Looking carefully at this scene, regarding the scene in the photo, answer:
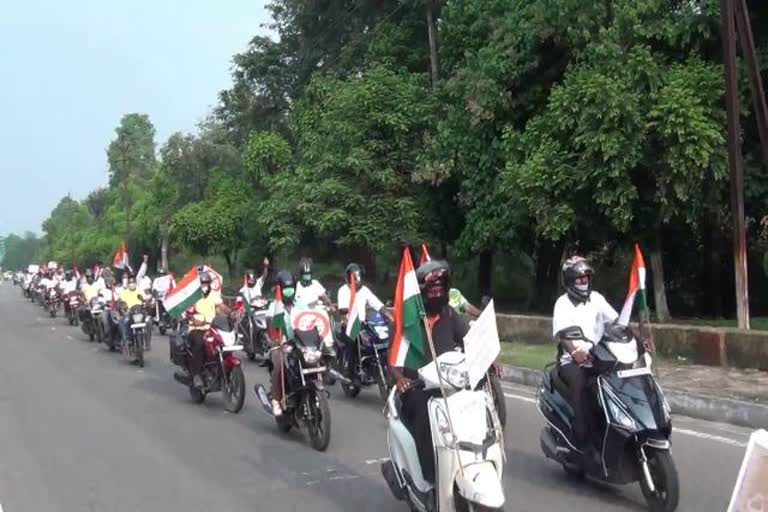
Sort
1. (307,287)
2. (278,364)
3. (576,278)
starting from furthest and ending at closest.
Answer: (307,287)
(278,364)
(576,278)

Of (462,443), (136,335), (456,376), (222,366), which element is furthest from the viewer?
(136,335)

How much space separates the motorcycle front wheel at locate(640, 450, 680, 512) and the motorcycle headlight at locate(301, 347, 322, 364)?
3396 millimetres

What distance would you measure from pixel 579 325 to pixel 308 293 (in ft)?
14.6

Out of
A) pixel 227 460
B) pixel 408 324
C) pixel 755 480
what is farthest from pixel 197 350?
pixel 755 480

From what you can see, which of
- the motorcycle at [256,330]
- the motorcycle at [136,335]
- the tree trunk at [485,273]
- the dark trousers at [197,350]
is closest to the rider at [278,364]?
the dark trousers at [197,350]

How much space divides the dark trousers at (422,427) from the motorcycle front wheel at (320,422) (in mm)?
2888

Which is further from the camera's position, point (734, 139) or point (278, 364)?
point (734, 139)

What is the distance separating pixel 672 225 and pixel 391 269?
53.8 feet

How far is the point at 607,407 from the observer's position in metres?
5.83

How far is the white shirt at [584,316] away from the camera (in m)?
6.55

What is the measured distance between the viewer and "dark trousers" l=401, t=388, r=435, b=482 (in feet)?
17.0

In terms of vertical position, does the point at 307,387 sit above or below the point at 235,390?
above

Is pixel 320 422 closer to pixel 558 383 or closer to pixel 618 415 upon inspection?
pixel 558 383

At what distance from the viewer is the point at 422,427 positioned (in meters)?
5.22
